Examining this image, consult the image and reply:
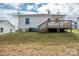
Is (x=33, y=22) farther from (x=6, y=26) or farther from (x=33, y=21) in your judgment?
(x=6, y=26)

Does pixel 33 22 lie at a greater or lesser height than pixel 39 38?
greater

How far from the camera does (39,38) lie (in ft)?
11.0

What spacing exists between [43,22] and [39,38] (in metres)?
0.25

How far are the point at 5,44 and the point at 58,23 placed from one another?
2.83ft

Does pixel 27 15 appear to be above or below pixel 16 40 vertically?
above

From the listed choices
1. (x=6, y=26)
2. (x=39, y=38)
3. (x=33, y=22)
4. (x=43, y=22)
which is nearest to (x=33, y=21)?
(x=33, y=22)

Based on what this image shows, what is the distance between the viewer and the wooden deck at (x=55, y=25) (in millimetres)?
3358

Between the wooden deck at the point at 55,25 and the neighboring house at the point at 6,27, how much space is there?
0.43 m

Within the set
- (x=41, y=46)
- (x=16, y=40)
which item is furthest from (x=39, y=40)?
(x=16, y=40)

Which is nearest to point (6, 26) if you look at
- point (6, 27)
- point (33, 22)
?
point (6, 27)

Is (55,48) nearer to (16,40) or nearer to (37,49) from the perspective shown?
(37,49)

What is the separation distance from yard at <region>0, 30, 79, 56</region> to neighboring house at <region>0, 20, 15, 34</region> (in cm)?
7

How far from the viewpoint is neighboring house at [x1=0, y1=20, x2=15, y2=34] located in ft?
11.0

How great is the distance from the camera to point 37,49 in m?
3.30
